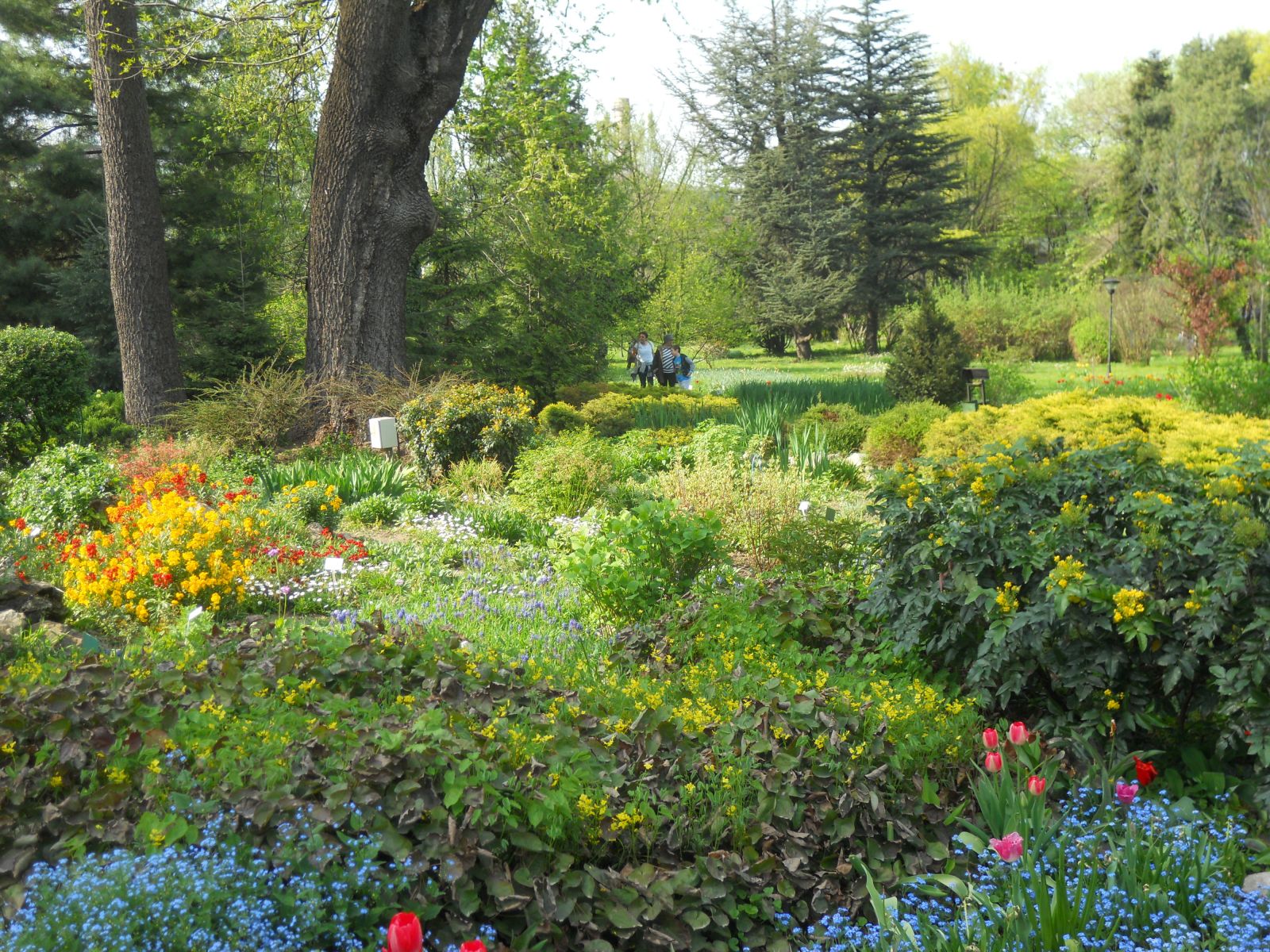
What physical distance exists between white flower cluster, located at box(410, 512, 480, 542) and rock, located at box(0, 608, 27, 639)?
9.66 feet

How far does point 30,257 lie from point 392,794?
56.2ft

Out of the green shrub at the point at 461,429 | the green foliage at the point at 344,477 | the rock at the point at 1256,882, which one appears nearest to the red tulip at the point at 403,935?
the rock at the point at 1256,882

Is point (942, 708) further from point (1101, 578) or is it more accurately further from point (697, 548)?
point (697, 548)

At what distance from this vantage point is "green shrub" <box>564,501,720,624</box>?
4.82 metres

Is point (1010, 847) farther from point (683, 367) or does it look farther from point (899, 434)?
point (683, 367)

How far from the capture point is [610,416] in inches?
453

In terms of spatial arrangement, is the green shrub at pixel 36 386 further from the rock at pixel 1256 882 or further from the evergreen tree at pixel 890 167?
the evergreen tree at pixel 890 167

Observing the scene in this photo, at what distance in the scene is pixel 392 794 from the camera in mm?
2490

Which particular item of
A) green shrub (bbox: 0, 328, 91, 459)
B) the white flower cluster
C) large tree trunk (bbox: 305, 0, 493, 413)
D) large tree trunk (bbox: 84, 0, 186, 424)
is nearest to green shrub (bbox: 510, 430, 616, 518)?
the white flower cluster

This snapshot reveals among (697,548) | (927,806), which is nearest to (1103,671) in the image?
(927,806)

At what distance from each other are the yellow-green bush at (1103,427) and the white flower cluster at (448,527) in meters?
3.21

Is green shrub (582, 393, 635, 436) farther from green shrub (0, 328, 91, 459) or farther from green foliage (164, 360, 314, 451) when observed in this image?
green shrub (0, 328, 91, 459)

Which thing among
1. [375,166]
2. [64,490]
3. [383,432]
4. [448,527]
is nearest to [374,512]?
[448,527]

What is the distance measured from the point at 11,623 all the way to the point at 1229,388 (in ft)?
39.1
